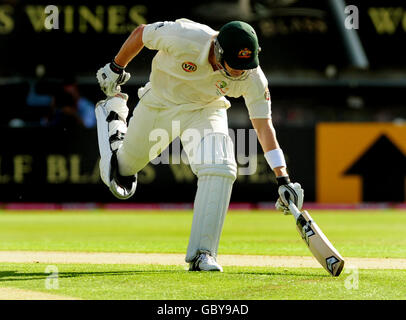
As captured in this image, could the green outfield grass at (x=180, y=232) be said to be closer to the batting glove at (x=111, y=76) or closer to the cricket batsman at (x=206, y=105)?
the batting glove at (x=111, y=76)

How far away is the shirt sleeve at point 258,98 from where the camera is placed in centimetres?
614

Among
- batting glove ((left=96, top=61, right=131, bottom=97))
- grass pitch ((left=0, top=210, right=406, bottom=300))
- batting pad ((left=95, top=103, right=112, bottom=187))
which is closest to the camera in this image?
grass pitch ((left=0, top=210, right=406, bottom=300))

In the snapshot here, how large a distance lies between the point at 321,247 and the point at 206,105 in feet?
4.20

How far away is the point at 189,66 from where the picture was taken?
6.10m

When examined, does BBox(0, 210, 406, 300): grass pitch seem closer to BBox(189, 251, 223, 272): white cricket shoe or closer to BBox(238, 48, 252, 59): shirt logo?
BBox(189, 251, 223, 272): white cricket shoe

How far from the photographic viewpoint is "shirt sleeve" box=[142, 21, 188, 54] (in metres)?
6.11

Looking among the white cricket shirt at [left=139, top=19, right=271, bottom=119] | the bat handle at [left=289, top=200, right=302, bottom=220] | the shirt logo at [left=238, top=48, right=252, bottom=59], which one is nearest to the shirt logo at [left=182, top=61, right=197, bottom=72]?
the white cricket shirt at [left=139, top=19, right=271, bottom=119]

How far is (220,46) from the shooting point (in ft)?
19.0

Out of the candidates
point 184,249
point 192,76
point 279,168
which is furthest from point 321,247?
point 184,249

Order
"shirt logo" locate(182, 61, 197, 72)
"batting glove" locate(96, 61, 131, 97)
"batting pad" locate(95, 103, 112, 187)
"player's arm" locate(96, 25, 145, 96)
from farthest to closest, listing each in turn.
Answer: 1. "batting pad" locate(95, 103, 112, 187)
2. "batting glove" locate(96, 61, 131, 97)
3. "player's arm" locate(96, 25, 145, 96)
4. "shirt logo" locate(182, 61, 197, 72)

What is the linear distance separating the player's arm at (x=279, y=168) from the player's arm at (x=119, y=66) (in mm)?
1085

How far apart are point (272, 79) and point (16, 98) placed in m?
4.56
